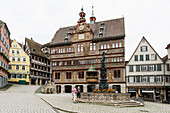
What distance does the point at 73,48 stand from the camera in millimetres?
48375

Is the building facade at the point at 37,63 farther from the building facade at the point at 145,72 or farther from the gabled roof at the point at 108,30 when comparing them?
the building facade at the point at 145,72

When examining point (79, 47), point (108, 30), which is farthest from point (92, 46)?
point (108, 30)

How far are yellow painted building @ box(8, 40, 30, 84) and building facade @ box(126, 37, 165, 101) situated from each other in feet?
99.1

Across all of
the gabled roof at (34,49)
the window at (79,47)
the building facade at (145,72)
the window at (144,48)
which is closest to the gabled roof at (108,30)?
the window at (79,47)

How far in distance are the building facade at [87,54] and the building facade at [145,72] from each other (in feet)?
9.32

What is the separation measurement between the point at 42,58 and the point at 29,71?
25.7 ft

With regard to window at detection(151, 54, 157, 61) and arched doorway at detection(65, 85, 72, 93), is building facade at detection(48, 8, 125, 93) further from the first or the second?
window at detection(151, 54, 157, 61)

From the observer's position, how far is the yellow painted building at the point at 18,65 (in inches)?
2179

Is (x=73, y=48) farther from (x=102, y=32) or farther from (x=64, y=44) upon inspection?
(x=102, y=32)

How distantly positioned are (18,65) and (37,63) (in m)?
6.01

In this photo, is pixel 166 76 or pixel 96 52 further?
pixel 96 52

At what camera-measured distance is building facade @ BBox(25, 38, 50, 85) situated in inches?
2279

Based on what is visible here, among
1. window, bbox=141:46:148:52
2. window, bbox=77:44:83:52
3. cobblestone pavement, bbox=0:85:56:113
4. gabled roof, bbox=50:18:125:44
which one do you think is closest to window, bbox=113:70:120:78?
window, bbox=141:46:148:52

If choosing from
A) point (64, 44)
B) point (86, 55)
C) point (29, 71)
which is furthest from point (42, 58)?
point (86, 55)
